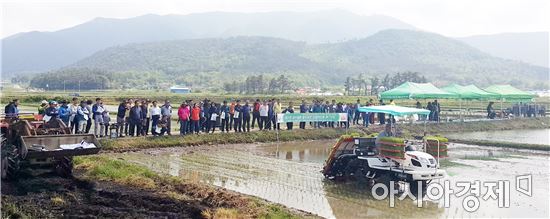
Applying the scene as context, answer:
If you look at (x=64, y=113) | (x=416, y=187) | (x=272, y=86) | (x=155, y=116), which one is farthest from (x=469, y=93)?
(x=272, y=86)

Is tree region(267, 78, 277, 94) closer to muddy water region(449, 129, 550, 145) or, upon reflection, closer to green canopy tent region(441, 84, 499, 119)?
green canopy tent region(441, 84, 499, 119)

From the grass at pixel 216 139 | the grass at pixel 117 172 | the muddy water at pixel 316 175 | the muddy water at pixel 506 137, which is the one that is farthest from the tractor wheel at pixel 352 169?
the muddy water at pixel 506 137

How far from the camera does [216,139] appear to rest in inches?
920

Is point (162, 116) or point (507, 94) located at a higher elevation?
point (507, 94)

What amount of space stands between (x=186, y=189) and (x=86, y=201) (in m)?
2.36

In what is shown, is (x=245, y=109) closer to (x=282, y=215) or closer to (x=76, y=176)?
(x=76, y=176)

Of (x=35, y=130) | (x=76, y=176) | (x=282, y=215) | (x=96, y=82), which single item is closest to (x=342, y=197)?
(x=282, y=215)

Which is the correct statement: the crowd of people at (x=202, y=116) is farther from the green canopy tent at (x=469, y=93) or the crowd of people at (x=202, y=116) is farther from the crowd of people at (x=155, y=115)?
the green canopy tent at (x=469, y=93)

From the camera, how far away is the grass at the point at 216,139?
67.4 ft

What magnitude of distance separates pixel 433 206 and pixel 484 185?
3050 mm

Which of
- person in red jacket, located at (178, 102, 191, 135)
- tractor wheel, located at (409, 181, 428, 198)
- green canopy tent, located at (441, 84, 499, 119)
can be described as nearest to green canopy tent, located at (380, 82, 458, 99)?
green canopy tent, located at (441, 84, 499, 119)

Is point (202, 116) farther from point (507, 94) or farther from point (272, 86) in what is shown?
point (272, 86)

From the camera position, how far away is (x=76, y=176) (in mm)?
14664

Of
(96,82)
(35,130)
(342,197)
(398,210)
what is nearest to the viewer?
(398,210)
